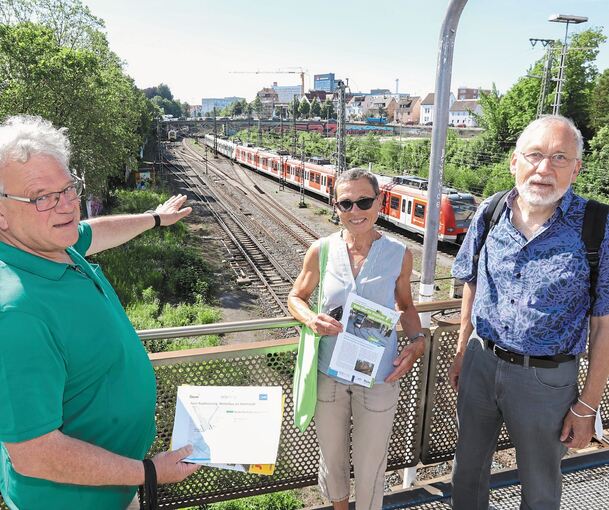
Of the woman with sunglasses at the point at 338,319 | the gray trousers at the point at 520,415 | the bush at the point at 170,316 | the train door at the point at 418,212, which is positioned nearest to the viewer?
the gray trousers at the point at 520,415

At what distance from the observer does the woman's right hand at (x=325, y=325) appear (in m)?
2.46

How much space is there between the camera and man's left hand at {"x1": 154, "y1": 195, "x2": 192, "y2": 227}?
9.32 ft

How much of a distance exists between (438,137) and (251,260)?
15462 millimetres

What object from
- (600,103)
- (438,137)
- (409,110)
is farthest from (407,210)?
(409,110)

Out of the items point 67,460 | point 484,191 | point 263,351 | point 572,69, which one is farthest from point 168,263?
point 572,69

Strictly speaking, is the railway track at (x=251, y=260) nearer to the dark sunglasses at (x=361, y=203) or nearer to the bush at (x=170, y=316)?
the bush at (x=170, y=316)

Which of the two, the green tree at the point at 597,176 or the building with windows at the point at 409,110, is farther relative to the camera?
the building with windows at the point at 409,110

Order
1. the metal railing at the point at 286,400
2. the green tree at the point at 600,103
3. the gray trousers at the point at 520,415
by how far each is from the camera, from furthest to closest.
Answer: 1. the green tree at the point at 600,103
2. the metal railing at the point at 286,400
3. the gray trousers at the point at 520,415

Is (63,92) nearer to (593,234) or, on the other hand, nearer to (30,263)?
(30,263)

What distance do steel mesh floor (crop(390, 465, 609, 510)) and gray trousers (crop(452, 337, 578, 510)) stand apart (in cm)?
58

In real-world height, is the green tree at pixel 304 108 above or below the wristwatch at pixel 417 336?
above

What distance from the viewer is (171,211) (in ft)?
9.64

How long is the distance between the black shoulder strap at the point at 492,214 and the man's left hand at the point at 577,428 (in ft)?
2.81

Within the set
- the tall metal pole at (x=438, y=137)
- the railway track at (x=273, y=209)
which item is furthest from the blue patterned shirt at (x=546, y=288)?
the railway track at (x=273, y=209)
